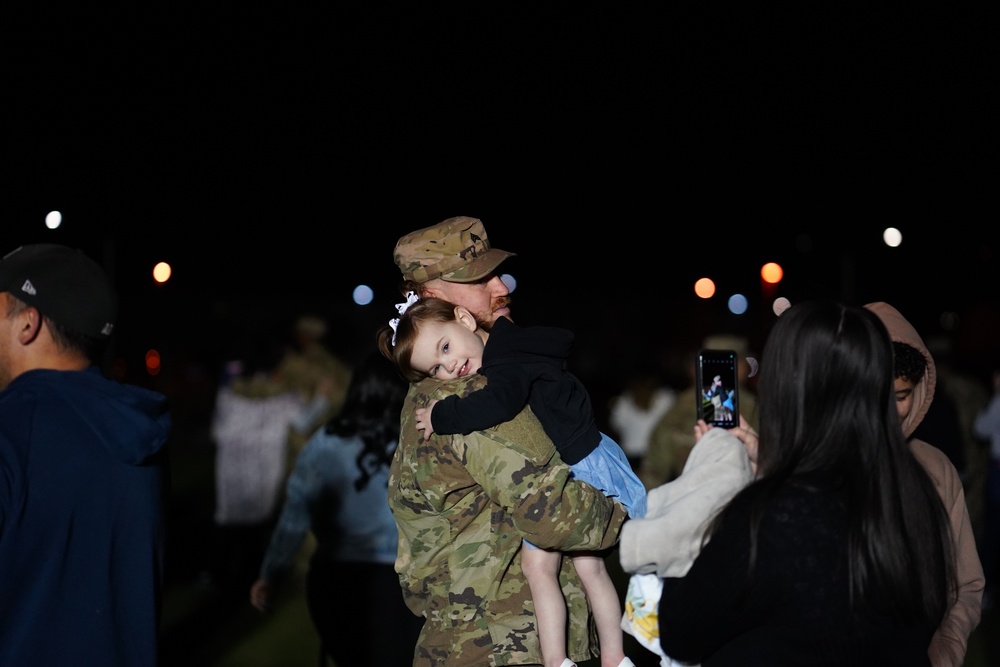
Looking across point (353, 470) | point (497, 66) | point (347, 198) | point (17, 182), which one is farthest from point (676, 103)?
point (353, 470)

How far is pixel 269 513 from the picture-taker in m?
11.0

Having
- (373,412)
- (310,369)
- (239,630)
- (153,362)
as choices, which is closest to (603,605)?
(373,412)

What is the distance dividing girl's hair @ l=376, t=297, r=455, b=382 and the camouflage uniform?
3.8 inches

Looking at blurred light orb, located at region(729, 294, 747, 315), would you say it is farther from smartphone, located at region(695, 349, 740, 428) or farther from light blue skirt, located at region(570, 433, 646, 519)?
smartphone, located at region(695, 349, 740, 428)

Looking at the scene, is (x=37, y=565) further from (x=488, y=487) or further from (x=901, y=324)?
(x=901, y=324)

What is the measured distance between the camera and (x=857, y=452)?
2.40 m

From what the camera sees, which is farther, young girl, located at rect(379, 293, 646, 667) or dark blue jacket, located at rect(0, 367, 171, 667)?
young girl, located at rect(379, 293, 646, 667)

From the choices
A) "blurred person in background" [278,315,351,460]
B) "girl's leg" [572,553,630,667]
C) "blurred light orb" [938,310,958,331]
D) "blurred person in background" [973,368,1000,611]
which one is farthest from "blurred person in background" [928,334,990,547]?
"blurred light orb" [938,310,958,331]

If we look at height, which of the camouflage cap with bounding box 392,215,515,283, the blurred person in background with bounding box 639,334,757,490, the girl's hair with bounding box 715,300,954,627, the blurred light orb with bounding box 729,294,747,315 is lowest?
the blurred person in background with bounding box 639,334,757,490

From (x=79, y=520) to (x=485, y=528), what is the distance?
1.16 metres

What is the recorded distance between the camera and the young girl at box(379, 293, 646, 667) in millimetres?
2959

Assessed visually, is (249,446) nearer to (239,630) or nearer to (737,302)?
(239,630)

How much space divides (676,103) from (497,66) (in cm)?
302

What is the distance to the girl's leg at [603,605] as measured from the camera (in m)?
3.27
